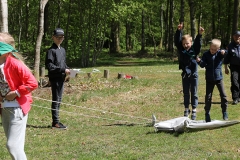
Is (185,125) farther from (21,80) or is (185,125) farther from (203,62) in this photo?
(21,80)

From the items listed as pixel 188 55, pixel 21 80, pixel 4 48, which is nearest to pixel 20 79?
pixel 21 80

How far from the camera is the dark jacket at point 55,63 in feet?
27.4

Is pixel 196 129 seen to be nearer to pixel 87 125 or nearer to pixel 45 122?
pixel 87 125

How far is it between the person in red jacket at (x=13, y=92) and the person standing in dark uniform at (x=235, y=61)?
7.07 m

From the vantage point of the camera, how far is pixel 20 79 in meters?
4.73

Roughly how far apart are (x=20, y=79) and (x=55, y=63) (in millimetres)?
3764

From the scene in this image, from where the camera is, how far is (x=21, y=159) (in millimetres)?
4734

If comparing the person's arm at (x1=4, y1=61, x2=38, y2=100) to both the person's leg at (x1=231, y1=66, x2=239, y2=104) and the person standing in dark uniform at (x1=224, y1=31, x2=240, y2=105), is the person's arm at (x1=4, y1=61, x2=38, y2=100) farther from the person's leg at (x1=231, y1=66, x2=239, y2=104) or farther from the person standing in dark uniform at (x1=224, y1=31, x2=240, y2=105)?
the person's leg at (x1=231, y1=66, x2=239, y2=104)

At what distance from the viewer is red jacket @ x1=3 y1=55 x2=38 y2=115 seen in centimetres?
466

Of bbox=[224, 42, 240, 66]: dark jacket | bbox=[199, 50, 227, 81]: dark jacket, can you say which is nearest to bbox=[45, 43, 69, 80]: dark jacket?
bbox=[199, 50, 227, 81]: dark jacket

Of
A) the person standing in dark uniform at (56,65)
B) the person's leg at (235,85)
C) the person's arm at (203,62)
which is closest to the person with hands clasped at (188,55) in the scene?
the person's arm at (203,62)

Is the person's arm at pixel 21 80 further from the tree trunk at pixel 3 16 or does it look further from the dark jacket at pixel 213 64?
the tree trunk at pixel 3 16

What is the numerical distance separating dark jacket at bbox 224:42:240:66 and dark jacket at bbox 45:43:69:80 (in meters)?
4.85

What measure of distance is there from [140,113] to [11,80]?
6592 mm
